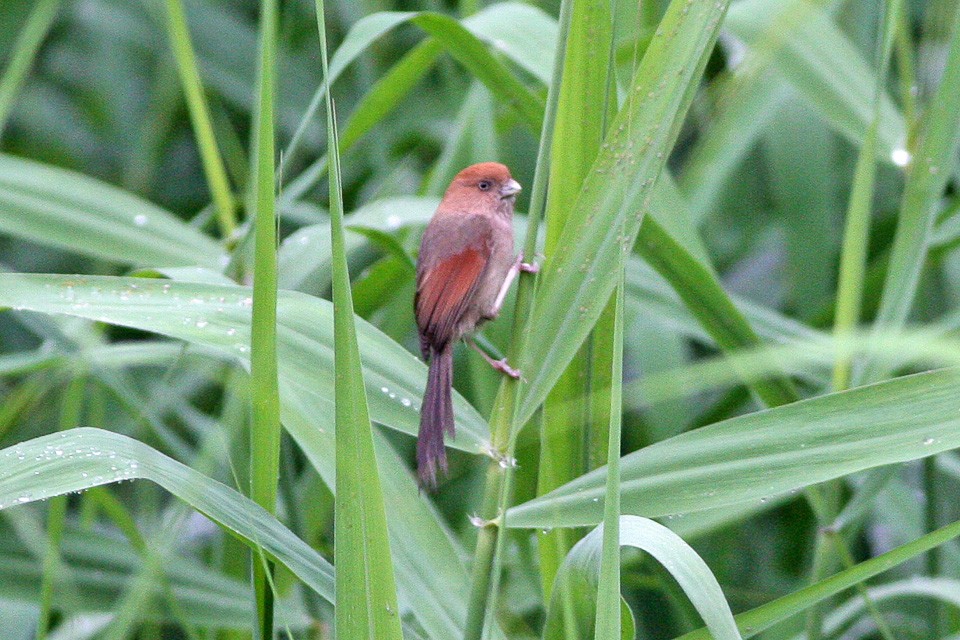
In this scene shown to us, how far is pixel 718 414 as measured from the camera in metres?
2.57

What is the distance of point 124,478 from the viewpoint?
1174 millimetres

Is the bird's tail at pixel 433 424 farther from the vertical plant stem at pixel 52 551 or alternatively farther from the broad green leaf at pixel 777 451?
the vertical plant stem at pixel 52 551

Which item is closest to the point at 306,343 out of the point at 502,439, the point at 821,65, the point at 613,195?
the point at 502,439

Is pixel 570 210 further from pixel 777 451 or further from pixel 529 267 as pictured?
pixel 777 451

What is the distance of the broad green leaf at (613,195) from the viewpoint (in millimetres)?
1265

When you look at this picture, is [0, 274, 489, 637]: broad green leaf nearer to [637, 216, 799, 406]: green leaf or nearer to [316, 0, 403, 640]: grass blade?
[316, 0, 403, 640]: grass blade

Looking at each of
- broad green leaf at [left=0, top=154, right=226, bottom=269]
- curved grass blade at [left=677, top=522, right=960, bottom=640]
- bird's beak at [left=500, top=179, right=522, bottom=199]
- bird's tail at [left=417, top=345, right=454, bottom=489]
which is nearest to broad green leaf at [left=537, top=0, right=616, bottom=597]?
bird's tail at [left=417, top=345, right=454, bottom=489]

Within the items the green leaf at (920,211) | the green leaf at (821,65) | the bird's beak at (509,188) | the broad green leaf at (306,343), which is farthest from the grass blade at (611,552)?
the green leaf at (821,65)

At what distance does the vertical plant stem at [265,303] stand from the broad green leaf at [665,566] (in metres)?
0.36

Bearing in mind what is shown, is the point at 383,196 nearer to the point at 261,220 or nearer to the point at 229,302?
the point at 229,302

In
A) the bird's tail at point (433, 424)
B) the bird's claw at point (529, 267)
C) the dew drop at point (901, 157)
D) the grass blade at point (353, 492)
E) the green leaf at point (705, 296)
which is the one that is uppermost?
the dew drop at point (901, 157)

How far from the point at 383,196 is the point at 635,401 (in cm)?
92

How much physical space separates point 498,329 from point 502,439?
44.0 inches

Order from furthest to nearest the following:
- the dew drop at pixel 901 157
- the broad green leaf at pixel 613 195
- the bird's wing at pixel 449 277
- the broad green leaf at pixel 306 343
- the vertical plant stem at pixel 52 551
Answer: the dew drop at pixel 901 157
the bird's wing at pixel 449 277
the vertical plant stem at pixel 52 551
the broad green leaf at pixel 306 343
the broad green leaf at pixel 613 195
